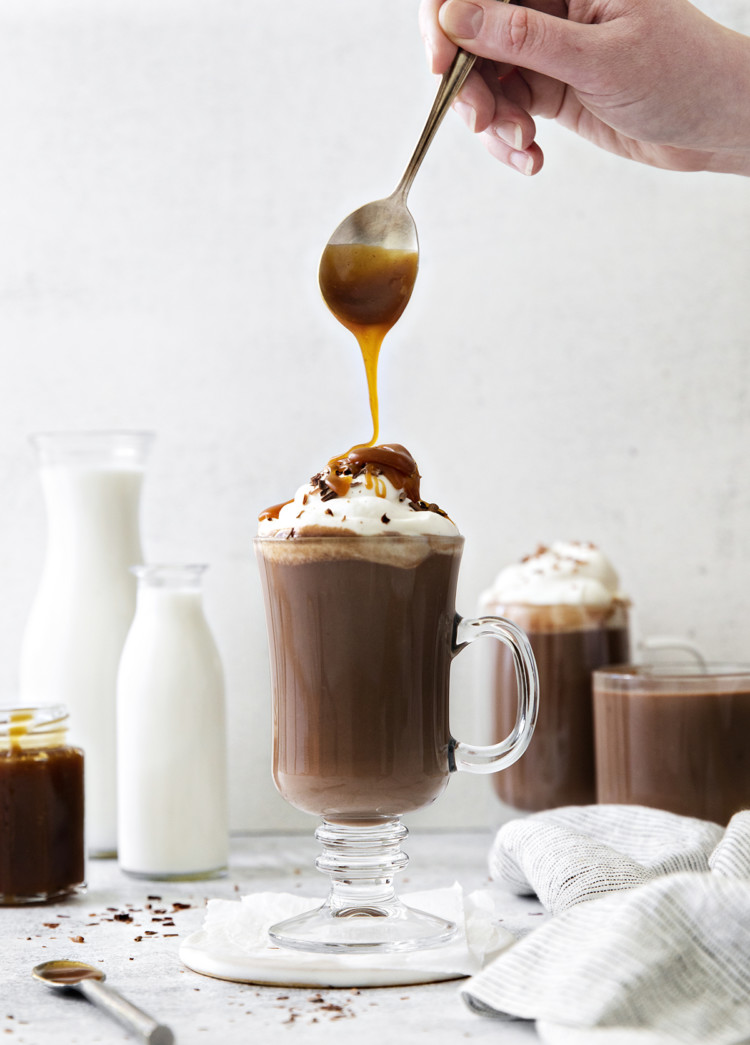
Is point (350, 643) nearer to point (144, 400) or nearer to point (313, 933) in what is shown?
point (313, 933)

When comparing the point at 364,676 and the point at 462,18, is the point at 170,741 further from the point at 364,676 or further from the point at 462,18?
the point at 462,18

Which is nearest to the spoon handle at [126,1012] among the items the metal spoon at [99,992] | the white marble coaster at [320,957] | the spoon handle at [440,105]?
the metal spoon at [99,992]

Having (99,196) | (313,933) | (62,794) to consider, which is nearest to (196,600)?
(62,794)

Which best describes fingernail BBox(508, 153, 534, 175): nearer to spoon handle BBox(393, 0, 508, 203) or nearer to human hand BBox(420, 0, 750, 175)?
human hand BBox(420, 0, 750, 175)

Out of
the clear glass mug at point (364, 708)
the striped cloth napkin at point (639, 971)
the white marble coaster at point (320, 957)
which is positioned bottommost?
the white marble coaster at point (320, 957)

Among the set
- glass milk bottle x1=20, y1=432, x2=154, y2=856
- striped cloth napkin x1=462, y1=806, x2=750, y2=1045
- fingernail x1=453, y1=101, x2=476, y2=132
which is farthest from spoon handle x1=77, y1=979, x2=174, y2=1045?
fingernail x1=453, y1=101, x2=476, y2=132

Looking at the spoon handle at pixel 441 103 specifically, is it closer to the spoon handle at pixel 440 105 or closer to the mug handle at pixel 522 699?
the spoon handle at pixel 440 105

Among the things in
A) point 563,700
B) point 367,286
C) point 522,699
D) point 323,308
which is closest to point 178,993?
point 522,699
